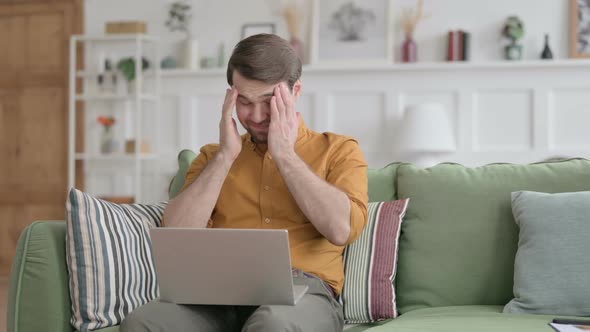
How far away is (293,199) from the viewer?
7.63ft

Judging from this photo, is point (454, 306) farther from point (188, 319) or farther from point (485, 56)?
point (485, 56)

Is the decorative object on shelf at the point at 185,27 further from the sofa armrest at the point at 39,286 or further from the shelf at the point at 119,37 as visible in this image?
the sofa armrest at the point at 39,286

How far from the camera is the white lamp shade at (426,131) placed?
527cm

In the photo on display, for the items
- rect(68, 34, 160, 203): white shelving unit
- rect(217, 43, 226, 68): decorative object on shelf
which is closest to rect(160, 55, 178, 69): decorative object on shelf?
rect(68, 34, 160, 203): white shelving unit

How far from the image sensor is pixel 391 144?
5.72 m

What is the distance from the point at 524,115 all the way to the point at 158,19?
109 inches

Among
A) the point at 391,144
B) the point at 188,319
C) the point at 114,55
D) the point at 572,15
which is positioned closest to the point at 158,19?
the point at 114,55

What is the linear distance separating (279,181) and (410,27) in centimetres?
357

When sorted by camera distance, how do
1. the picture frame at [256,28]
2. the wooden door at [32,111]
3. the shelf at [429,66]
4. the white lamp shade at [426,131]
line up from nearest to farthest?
1. the white lamp shade at [426,131]
2. the shelf at [429,66]
3. the picture frame at [256,28]
4. the wooden door at [32,111]

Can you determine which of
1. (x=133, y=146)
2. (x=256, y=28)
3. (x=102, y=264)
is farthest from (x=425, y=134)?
(x=102, y=264)

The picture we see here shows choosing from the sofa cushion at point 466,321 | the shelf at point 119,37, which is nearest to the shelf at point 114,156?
the shelf at point 119,37

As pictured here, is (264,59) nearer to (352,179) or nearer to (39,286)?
(352,179)

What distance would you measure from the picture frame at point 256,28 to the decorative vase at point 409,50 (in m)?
0.97

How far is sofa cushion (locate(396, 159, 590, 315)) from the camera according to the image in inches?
96.4
